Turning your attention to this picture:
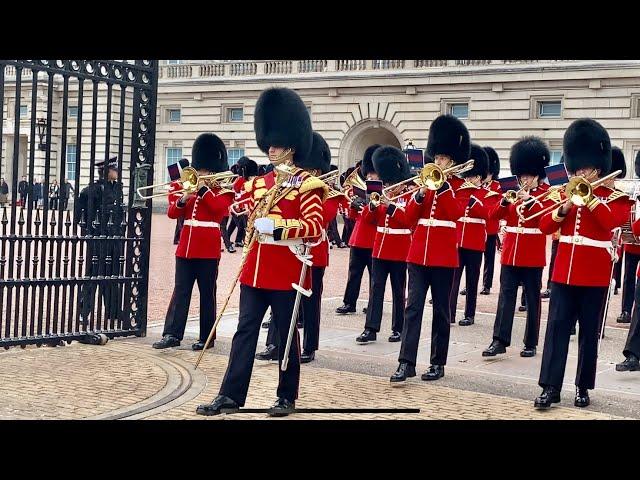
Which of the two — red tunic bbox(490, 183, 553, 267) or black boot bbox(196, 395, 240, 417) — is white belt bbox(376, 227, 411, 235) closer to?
red tunic bbox(490, 183, 553, 267)

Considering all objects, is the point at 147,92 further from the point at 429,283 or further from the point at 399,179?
the point at 429,283

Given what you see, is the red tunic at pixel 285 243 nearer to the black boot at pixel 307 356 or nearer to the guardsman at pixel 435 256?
the guardsman at pixel 435 256

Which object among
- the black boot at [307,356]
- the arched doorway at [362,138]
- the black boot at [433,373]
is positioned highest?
the arched doorway at [362,138]

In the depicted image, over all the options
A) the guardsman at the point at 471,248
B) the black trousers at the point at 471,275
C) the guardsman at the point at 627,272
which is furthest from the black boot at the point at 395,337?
the guardsman at the point at 627,272

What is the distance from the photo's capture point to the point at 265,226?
4699 mm

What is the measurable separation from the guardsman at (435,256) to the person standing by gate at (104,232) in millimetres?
2482

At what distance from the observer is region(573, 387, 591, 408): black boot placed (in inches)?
213

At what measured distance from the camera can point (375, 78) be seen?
25156 millimetres

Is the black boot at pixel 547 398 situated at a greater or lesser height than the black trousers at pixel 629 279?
lesser

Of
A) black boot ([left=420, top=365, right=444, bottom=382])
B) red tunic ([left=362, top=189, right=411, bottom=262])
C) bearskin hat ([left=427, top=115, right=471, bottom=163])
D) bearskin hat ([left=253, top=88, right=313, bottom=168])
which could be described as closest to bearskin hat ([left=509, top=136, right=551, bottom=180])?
red tunic ([left=362, top=189, right=411, bottom=262])

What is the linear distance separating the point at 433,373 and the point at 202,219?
86.3 inches

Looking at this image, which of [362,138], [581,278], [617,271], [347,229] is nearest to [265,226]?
[581,278]

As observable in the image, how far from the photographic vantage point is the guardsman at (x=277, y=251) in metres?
4.78

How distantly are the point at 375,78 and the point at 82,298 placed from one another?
752 inches
